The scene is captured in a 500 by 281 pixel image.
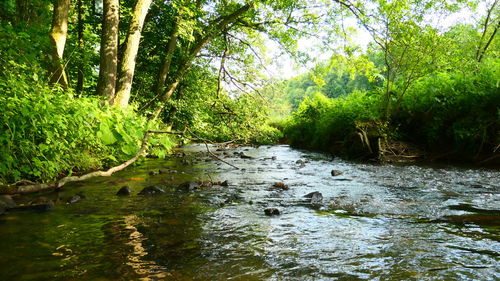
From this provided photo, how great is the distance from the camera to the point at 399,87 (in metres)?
11.0

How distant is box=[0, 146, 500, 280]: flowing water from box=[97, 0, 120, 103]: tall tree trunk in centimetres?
347

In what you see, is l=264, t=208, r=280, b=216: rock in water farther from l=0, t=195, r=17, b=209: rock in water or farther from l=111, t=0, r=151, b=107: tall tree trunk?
l=111, t=0, r=151, b=107: tall tree trunk

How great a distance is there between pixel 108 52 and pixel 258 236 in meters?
7.08

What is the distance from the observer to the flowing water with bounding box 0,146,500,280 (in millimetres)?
2283

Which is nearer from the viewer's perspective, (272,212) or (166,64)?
(272,212)

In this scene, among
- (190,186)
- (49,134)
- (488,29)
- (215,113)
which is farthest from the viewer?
(488,29)

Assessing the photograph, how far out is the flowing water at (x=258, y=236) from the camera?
2283 mm

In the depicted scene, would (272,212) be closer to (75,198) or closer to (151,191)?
(151,191)

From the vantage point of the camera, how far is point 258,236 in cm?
310

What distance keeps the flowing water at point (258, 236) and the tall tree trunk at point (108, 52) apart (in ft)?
11.4

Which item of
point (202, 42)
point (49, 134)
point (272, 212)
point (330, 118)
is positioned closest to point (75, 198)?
point (49, 134)

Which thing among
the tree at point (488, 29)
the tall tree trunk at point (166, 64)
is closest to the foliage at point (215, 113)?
the tall tree trunk at point (166, 64)

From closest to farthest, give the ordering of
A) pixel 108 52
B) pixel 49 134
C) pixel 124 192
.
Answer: pixel 49 134, pixel 124 192, pixel 108 52

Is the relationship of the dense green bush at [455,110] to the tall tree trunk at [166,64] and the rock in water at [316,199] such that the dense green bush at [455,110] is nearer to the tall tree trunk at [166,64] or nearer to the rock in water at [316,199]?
the rock in water at [316,199]
